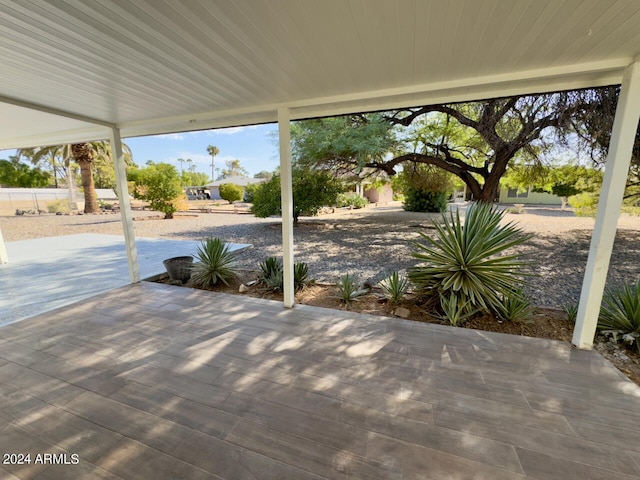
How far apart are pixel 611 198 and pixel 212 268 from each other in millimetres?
4917

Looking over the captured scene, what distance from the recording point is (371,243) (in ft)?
26.0

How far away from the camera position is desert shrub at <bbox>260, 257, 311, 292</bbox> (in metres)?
4.07

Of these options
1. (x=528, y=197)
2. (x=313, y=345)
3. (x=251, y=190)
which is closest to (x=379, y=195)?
(x=528, y=197)

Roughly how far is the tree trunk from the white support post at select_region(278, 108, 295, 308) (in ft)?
47.6

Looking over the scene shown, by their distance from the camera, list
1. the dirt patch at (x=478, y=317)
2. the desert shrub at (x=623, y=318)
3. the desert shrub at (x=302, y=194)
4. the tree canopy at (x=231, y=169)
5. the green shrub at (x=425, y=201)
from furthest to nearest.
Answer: the tree canopy at (x=231, y=169) → the green shrub at (x=425, y=201) → the desert shrub at (x=302, y=194) → the desert shrub at (x=623, y=318) → the dirt patch at (x=478, y=317)

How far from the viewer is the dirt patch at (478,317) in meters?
2.45

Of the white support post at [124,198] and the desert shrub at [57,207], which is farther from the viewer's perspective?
the desert shrub at [57,207]

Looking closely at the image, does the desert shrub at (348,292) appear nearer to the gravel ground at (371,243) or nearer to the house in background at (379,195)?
the gravel ground at (371,243)

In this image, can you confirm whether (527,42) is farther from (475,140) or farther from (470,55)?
(475,140)

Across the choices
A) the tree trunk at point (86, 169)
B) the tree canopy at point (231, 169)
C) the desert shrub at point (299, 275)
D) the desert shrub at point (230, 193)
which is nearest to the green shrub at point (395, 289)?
the desert shrub at point (299, 275)

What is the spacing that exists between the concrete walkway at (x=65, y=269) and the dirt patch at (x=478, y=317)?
160 cm

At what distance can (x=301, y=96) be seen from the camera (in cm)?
279

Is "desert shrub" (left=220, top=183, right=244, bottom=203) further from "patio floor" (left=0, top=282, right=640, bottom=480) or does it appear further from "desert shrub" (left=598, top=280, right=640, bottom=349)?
"desert shrub" (left=598, top=280, right=640, bottom=349)

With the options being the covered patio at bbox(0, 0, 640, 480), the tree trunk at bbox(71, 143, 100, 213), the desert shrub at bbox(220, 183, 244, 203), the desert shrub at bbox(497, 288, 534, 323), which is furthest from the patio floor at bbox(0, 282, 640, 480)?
the desert shrub at bbox(220, 183, 244, 203)
